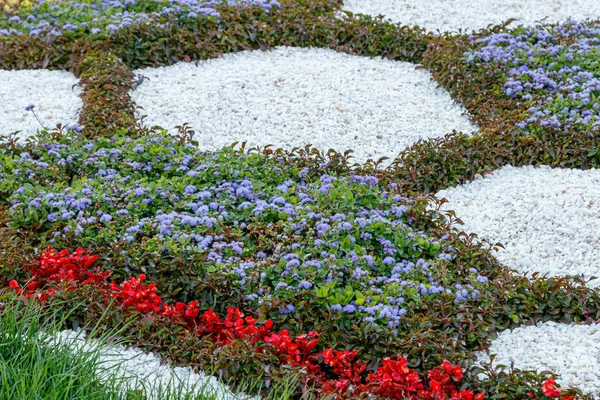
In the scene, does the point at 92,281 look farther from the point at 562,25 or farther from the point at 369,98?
the point at 562,25

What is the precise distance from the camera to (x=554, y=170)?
248 inches

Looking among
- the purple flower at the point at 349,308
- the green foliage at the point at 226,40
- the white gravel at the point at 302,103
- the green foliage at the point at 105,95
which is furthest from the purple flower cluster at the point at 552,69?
the green foliage at the point at 105,95

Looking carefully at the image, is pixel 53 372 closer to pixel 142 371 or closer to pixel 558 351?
pixel 142 371

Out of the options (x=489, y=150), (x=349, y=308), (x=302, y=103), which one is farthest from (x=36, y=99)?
(x=349, y=308)

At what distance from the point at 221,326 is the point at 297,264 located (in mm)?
577

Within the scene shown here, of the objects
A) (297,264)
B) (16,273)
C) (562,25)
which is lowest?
(16,273)

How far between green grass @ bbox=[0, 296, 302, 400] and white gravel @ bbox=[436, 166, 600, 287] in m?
2.11

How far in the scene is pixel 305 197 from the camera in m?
5.38

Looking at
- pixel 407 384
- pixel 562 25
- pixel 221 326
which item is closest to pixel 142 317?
pixel 221 326

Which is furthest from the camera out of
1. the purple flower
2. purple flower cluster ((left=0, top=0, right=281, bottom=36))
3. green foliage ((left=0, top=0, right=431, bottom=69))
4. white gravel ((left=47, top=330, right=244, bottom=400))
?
purple flower cluster ((left=0, top=0, right=281, bottom=36))

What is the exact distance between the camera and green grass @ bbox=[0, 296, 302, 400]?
3480 millimetres

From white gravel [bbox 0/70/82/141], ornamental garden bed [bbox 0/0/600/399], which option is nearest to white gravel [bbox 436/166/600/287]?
ornamental garden bed [bbox 0/0/600/399]

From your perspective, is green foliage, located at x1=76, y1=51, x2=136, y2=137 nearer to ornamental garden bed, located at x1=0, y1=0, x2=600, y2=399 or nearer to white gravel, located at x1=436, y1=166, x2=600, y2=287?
ornamental garden bed, located at x1=0, y1=0, x2=600, y2=399

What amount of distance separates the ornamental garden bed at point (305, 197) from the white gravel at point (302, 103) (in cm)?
2
